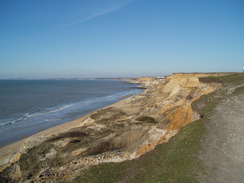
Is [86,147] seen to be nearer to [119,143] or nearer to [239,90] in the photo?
[119,143]

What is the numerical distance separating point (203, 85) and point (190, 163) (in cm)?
2410

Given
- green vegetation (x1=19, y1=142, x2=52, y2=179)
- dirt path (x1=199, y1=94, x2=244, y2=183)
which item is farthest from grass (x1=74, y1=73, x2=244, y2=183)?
green vegetation (x1=19, y1=142, x2=52, y2=179)

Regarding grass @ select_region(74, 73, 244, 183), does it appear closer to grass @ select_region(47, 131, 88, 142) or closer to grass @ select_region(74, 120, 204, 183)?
grass @ select_region(74, 120, 204, 183)

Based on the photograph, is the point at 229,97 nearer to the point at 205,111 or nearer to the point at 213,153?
the point at 205,111

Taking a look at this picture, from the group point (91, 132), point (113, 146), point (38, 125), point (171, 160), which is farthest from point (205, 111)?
point (38, 125)

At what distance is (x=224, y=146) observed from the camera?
10.1 meters

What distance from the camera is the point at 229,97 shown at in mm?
18047

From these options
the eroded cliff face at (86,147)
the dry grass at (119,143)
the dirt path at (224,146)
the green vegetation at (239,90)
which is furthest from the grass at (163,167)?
the green vegetation at (239,90)

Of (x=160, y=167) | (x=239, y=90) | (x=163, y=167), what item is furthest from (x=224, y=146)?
(x=239, y=90)

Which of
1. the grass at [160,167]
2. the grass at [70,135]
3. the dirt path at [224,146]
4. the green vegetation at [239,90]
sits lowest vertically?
the grass at [70,135]

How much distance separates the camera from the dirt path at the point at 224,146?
7.81m

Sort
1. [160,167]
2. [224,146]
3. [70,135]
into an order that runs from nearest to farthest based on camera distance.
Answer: [160,167] → [224,146] → [70,135]

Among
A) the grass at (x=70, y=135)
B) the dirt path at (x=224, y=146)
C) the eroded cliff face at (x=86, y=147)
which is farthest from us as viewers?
the grass at (x=70, y=135)

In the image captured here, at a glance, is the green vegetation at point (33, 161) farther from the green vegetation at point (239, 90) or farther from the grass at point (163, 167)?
the green vegetation at point (239, 90)
